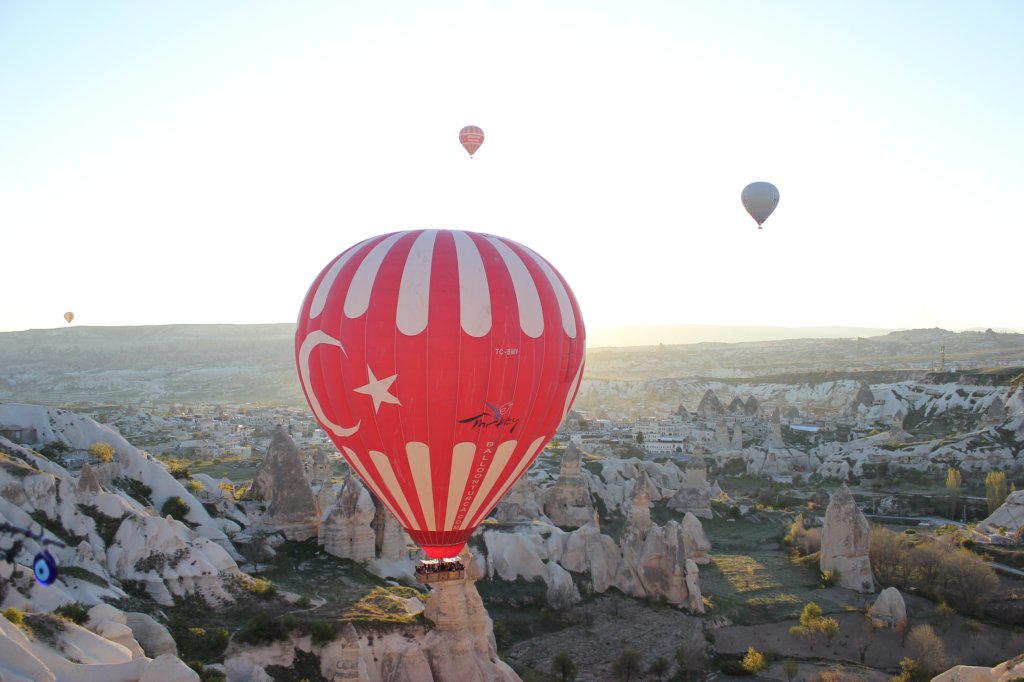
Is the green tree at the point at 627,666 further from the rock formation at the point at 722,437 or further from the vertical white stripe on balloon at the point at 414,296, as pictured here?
the rock formation at the point at 722,437

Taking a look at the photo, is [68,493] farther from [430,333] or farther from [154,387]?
[154,387]

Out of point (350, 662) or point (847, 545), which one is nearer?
point (350, 662)

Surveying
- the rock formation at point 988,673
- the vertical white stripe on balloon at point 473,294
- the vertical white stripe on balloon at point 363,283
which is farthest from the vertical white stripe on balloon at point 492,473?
the rock formation at point 988,673

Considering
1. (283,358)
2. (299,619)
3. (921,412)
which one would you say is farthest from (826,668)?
(283,358)

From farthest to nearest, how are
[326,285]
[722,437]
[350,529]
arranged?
[722,437], [350,529], [326,285]

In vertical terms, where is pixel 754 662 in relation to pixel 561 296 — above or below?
below

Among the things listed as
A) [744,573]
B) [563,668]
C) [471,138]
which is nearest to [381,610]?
[563,668]

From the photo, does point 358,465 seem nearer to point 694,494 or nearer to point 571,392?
point 571,392
